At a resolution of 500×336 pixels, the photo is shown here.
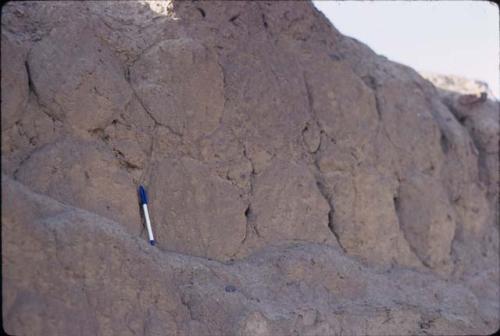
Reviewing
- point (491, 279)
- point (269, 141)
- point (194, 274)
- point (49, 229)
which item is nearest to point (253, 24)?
point (269, 141)

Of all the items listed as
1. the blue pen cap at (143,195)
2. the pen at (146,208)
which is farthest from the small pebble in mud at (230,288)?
the blue pen cap at (143,195)

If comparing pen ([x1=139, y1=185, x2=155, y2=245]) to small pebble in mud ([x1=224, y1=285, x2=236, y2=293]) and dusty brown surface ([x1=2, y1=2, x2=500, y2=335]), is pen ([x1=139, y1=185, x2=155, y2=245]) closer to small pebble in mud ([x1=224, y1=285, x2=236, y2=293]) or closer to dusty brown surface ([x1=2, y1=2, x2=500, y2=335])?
dusty brown surface ([x1=2, y1=2, x2=500, y2=335])

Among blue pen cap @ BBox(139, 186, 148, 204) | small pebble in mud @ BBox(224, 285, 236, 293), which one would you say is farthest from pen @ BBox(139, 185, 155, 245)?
small pebble in mud @ BBox(224, 285, 236, 293)

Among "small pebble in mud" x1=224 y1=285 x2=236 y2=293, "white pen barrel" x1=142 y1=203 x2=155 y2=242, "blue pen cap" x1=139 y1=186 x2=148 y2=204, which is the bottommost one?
"small pebble in mud" x1=224 y1=285 x2=236 y2=293

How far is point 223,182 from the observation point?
19.4 ft

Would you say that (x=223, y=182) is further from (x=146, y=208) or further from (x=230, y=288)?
(x=230, y=288)

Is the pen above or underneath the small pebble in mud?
above

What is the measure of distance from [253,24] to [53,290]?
11.0 feet

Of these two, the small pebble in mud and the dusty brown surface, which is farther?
the small pebble in mud

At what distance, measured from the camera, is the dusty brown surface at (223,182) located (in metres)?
4.68

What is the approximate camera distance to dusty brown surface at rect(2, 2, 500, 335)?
4680 millimetres

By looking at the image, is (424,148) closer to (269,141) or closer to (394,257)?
(394,257)

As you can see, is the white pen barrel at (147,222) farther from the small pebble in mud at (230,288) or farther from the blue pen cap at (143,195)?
the small pebble in mud at (230,288)

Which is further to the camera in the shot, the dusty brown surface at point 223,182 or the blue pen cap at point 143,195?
the blue pen cap at point 143,195
